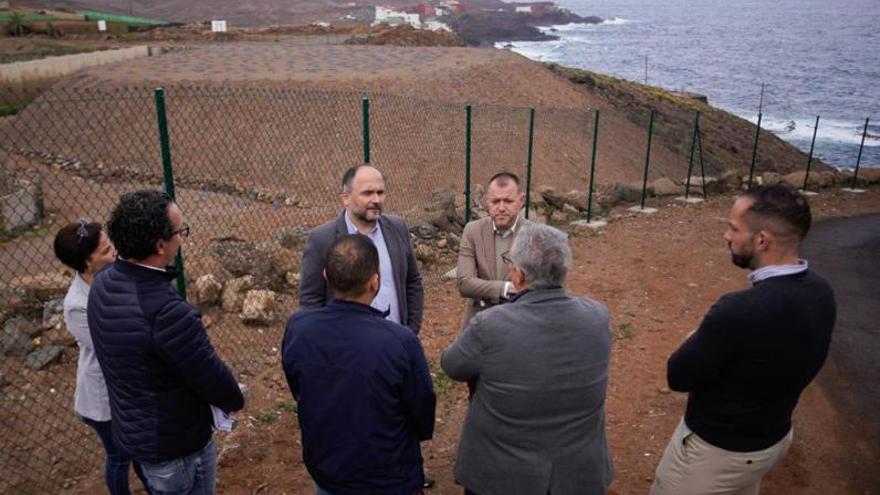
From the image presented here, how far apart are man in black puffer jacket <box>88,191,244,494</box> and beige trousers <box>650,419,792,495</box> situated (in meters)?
2.18

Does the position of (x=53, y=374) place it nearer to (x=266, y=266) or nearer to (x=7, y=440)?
(x=7, y=440)

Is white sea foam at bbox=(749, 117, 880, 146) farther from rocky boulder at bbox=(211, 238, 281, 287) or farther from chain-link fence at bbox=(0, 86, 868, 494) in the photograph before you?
rocky boulder at bbox=(211, 238, 281, 287)

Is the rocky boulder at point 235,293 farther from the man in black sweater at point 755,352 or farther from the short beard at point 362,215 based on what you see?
the man in black sweater at point 755,352

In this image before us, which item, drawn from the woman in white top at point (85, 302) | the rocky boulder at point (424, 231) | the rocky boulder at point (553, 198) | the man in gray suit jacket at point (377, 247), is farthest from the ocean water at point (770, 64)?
the woman in white top at point (85, 302)

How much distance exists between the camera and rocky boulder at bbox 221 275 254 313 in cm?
683

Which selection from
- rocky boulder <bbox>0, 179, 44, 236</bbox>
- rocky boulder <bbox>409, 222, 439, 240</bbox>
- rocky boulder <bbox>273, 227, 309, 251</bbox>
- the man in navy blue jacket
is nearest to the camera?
the man in navy blue jacket

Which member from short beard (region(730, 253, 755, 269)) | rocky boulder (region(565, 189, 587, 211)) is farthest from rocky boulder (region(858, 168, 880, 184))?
short beard (region(730, 253, 755, 269))

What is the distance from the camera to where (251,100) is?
2100 centimetres

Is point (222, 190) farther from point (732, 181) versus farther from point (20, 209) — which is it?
point (732, 181)

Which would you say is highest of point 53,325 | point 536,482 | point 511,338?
point 511,338

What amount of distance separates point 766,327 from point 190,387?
8.26ft

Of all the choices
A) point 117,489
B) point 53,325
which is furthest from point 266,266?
point 117,489

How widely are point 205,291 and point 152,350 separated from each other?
437cm

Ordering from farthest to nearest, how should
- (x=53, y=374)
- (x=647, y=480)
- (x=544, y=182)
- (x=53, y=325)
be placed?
(x=544, y=182) → (x=53, y=325) → (x=53, y=374) → (x=647, y=480)
